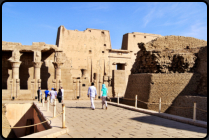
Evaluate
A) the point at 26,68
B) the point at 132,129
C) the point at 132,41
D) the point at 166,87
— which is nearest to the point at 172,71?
the point at 166,87

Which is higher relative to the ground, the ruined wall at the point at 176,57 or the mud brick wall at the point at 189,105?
the ruined wall at the point at 176,57

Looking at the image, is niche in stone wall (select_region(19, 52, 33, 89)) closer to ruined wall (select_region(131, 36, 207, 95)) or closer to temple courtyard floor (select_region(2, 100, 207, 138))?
ruined wall (select_region(131, 36, 207, 95))

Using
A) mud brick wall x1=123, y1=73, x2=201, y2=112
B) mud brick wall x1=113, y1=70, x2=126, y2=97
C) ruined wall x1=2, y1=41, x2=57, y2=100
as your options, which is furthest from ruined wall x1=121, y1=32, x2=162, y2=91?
mud brick wall x1=123, y1=73, x2=201, y2=112

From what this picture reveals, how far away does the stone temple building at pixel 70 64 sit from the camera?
1873cm

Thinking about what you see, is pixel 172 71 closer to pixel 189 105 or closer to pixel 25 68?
pixel 189 105

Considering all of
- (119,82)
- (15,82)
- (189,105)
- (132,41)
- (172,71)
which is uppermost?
(132,41)

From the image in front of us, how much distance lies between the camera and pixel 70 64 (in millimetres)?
21703

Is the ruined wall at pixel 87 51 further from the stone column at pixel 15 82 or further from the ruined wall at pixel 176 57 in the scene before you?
the ruined wall at pixel 176 57

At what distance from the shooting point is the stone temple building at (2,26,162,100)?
18734 millimetres

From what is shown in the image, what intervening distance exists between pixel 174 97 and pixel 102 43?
21.1 metres

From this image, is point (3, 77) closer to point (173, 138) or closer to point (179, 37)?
point (179, 37)

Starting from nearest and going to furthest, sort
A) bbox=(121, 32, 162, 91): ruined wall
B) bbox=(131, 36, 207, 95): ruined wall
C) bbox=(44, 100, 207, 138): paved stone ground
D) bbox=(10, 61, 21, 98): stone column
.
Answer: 1. bbox=(44, 100, 207, 138): paved stone ground
2. bbox=(131, 36, 207, 95): ruined wall
3. bbox=(10, 61, 21, 98): stone column
4. bbox=(121, 32, 162, 91): ruined wall

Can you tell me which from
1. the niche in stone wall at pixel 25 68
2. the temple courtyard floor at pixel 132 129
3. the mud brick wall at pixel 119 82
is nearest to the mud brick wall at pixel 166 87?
the temple courtyard floor at pixel 132 129

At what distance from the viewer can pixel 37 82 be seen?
18.5 meters
